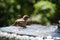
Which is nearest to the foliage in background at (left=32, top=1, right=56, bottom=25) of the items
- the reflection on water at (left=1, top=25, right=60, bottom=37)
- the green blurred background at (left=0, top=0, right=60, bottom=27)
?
the green blurred background at (left=0, top=0, right=60, bottom=27)

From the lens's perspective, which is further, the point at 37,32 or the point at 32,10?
the point at 32,10

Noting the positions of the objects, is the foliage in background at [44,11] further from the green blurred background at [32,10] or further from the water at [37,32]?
the water at [37,32]

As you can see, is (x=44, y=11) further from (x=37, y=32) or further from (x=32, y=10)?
(x=37, y=32)

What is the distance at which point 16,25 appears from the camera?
2.48m

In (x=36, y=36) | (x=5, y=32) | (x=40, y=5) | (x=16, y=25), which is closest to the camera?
(x=36, y=36)

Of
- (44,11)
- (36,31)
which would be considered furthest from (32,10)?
(36,31)

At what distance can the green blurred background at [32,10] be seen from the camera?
17.1ft

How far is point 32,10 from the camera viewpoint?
5.62 meters

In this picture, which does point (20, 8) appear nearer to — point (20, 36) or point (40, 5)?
point (40, 5)

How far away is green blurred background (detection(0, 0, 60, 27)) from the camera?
5.22 meters

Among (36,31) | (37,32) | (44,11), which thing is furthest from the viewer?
(44,11)

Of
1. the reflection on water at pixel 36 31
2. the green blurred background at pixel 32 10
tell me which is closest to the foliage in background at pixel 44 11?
the green blurred background at pixel 32 10

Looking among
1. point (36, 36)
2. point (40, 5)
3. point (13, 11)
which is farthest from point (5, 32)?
point (13, 11)

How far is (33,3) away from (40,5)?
1.57ft
